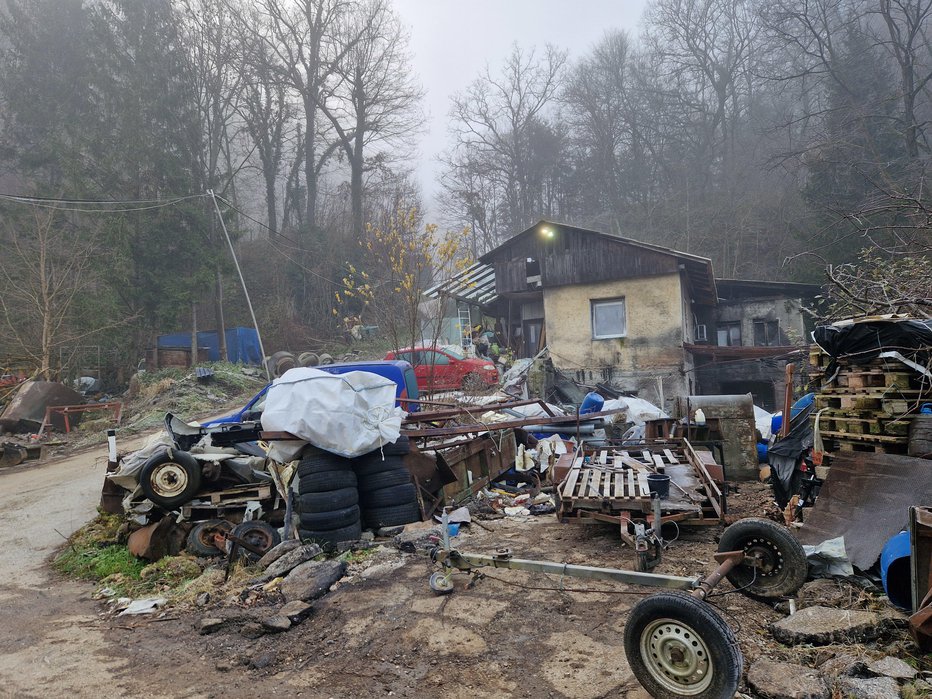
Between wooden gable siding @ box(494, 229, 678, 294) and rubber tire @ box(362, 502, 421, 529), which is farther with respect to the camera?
wooden gable siding @ box(494, 229, 678, 294)

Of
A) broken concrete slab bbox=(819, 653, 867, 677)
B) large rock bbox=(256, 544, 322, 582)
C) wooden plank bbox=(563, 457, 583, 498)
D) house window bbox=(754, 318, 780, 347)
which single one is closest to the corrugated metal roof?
house window bbox=(754, 318, 780, 347)

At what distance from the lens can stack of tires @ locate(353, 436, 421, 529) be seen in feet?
21.4

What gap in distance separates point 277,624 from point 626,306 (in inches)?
645

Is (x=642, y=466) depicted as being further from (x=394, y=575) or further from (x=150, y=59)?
(x=150, y=59)

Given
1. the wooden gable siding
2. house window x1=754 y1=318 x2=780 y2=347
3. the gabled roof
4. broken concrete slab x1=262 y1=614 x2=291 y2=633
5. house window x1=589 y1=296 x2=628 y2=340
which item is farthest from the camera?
house window x1=754 y1=318 x2=780 y2=347

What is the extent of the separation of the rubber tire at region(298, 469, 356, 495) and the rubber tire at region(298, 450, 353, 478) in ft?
0.14

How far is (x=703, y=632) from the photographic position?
280 cm

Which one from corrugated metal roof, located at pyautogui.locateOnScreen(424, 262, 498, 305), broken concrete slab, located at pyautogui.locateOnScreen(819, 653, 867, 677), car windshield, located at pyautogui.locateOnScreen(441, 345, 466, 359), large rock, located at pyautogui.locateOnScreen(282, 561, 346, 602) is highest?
corrugated metal roof, located at pyautogui.locateOnScreen(424, 262, 498, 305)

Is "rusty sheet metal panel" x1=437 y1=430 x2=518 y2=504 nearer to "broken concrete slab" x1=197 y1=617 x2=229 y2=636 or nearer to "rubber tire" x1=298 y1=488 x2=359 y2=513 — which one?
"rubber tire" x1=298 y1=488 x2=359 y2=513

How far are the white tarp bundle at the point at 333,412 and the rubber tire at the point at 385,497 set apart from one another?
576mm

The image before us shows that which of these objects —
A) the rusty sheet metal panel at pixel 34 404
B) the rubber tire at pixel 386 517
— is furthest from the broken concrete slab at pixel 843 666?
the rusty sheet metal panel at pixel 34 404

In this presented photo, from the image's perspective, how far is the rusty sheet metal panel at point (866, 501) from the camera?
441cm

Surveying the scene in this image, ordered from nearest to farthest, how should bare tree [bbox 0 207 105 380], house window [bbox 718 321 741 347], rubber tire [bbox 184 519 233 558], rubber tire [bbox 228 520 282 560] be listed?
rubber tire [bbox 228 520 282 560]
rubber tire [bbox 184 519 233 558]
bare tree [bbox 0 207 105 380]
house window [bbox 718 321 741 347]

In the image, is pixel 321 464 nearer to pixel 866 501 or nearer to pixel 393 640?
pixel 393 640
